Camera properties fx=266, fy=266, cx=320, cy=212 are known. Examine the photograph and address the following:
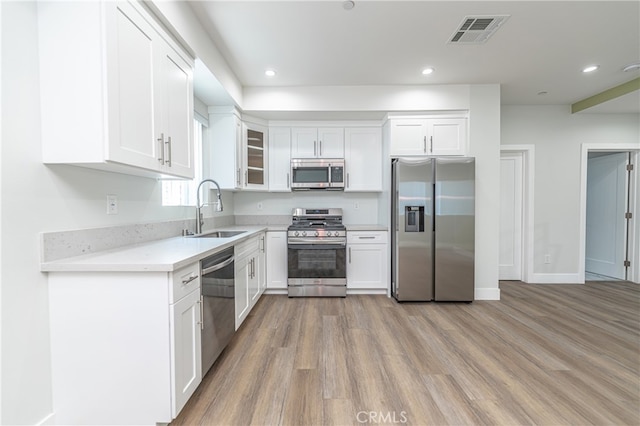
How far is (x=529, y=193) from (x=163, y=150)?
4.78m

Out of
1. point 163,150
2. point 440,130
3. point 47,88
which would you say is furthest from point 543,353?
point 47,88

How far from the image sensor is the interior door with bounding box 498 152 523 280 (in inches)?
162

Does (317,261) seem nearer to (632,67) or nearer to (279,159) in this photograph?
(279,159)

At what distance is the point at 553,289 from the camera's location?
381 cm

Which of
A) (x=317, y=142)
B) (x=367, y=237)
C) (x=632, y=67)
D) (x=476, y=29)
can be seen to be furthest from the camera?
(x=317, y=142)

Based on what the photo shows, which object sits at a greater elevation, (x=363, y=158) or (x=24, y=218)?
(x=363, y=158)

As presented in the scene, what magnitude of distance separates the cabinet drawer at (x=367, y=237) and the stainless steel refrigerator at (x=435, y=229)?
28 centimetres

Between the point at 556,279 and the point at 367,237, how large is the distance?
3132mm

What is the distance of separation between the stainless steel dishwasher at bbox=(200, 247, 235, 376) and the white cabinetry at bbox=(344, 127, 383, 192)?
7.26 feet

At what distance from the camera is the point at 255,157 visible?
12.0 feet

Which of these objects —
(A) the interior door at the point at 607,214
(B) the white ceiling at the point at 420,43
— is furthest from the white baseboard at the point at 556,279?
(B) the white ceiling at the point at 420,43

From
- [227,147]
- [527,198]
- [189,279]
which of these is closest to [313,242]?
[227,147]

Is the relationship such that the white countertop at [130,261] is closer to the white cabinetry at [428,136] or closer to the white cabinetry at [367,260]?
the white cabinetry at [367,260]

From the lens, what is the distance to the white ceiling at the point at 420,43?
202cm
